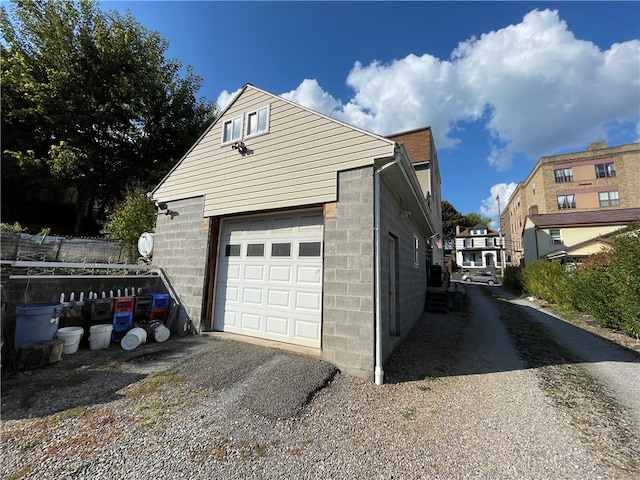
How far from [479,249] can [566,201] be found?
13.9 m

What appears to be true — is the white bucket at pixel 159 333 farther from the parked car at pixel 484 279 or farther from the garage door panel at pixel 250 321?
the parked car at pixel 484 279

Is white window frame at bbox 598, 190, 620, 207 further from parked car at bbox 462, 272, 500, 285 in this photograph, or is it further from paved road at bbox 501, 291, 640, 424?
paved road at bbox 501, 291, 640, 424

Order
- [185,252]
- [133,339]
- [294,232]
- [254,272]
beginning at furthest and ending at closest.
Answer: [185,252], [254,272], [294,232], [133,339]

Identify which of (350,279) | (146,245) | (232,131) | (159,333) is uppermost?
(232,131)

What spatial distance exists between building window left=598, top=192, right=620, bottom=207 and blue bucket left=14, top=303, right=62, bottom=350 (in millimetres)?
41679

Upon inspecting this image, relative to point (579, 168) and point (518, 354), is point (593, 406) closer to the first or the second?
point (518, 354)

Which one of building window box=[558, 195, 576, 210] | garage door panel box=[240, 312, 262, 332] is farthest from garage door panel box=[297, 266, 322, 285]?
building window box=[558, 195, 576, 210]

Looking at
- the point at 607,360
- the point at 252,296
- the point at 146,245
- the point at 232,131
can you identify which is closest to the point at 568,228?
the point at 607,360

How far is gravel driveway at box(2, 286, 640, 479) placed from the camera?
7.52 ft

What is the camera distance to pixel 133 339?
505 cm

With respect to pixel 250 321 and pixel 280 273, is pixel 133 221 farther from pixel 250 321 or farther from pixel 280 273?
pixel 280 273

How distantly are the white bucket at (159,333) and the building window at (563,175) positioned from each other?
39143 millimetres

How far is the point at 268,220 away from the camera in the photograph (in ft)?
19.3

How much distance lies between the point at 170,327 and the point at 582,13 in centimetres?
1224
